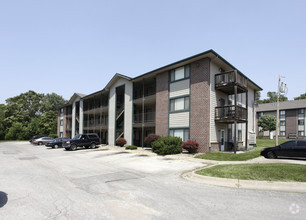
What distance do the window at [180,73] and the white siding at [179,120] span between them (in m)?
3.81

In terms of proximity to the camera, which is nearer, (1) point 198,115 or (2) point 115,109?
(1) point 198,115

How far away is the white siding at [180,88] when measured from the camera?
20.5m

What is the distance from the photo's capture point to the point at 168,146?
18406 mm

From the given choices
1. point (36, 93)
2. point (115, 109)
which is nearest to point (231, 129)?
point (115, 109)

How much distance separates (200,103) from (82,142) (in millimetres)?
15843

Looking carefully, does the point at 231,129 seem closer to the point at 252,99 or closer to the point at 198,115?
the point at 198,115

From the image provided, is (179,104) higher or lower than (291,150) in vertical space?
higher

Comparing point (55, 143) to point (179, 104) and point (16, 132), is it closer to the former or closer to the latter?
point (179, 104)

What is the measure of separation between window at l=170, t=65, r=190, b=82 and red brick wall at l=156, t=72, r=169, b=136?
0.81m

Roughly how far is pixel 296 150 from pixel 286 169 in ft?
21.6

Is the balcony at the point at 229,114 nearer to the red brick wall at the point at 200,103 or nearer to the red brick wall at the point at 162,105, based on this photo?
the red brick wall at the point at 200,103

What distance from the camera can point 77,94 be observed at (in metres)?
41.7

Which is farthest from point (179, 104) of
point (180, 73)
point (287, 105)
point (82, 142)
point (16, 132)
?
point (16, 132)

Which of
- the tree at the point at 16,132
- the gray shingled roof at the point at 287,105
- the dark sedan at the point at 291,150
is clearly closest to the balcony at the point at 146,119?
the dark sedan at the point at 291,150
